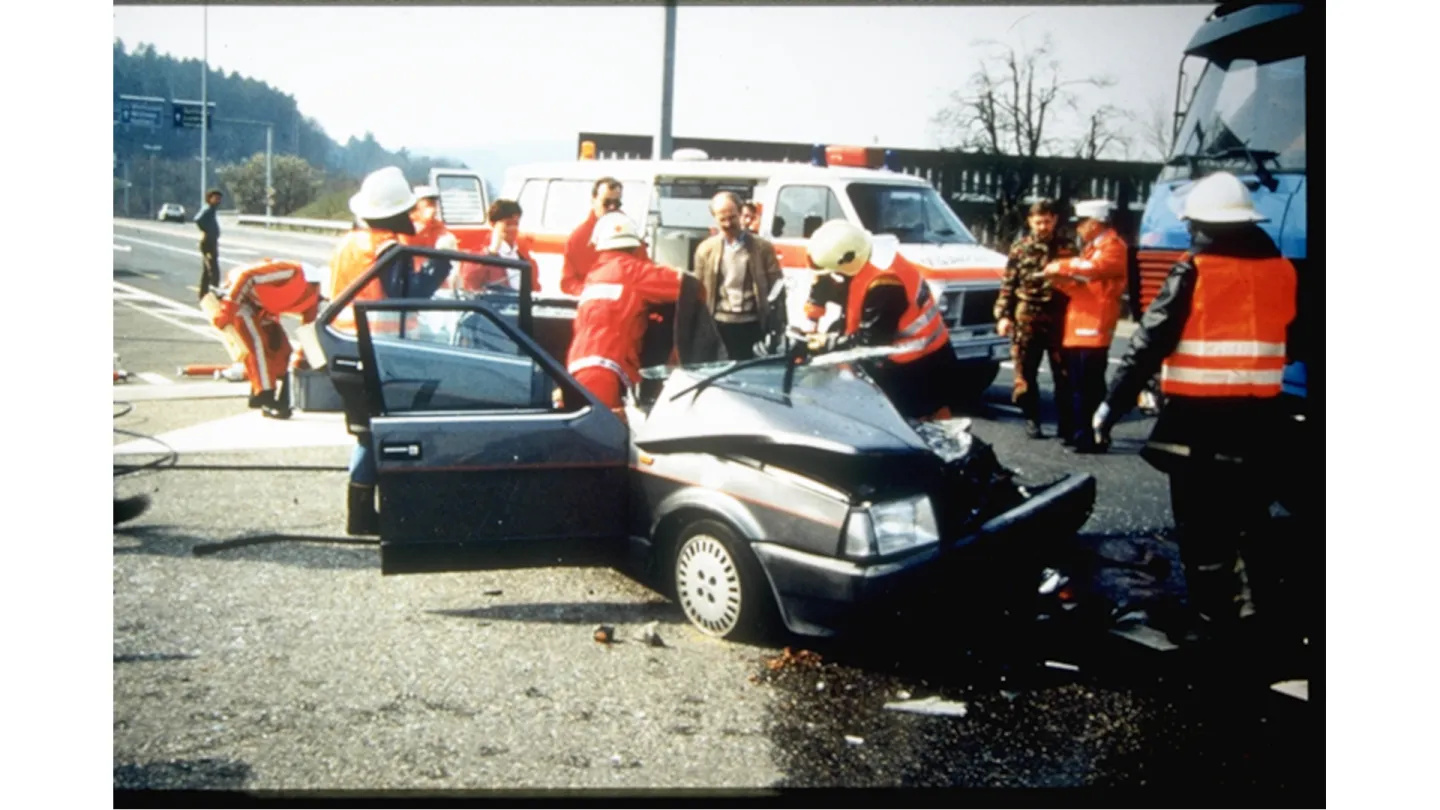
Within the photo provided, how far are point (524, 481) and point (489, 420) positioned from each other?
265mm

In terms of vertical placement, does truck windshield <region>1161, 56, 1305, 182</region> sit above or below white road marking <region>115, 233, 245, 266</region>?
above

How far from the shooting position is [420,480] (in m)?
4.29

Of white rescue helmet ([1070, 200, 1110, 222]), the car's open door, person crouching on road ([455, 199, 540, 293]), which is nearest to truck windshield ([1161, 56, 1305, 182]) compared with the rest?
white rescue helmet ([1070, 200, 1110, 222])

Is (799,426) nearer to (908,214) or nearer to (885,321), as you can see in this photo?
(885,321)

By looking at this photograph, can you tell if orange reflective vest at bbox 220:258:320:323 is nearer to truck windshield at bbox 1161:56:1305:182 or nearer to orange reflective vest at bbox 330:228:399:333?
orange reflective vest at bbox 330:228:399:333

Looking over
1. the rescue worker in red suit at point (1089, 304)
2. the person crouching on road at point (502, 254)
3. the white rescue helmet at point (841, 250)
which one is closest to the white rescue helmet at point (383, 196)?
the person crouching on road at point (502, 254)

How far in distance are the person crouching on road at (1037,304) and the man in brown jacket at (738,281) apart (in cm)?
201

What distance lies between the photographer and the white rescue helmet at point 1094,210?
7348mm

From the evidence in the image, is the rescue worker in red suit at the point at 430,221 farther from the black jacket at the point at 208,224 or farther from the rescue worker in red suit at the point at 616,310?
the rescue worker in red suit at the point at 616,310

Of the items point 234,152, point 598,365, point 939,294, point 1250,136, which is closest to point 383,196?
point 234,152

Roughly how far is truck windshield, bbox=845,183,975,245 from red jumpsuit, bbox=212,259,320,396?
14.2 ft

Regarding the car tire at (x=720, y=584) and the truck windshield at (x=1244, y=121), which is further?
the truck windshield at (x=1244, y=121)

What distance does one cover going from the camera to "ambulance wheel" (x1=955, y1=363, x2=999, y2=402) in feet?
31.8

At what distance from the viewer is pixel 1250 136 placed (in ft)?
18.7
